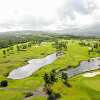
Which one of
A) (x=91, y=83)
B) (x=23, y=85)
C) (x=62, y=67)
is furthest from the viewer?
(x=62, y=67)

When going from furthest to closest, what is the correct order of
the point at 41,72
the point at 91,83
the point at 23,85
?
the point at 41,72, the point at 23,85, the point at 91,83

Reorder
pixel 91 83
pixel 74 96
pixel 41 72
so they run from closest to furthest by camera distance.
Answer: pixel 74 96
pixel 91 83
pixel 41 72

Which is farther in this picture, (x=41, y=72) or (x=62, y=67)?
(x=62, y=67)

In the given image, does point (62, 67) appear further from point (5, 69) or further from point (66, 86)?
point (66, 86)

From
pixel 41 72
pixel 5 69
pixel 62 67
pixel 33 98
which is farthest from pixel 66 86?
pixel 5 69

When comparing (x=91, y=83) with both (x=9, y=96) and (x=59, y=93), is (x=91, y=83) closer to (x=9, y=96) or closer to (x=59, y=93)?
(x=59, y=93)

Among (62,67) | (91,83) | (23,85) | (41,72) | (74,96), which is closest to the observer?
(74,96)

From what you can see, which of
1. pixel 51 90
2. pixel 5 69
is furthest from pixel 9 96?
pixel 5 69

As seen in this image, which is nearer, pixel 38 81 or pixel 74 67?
pixel 38 81
